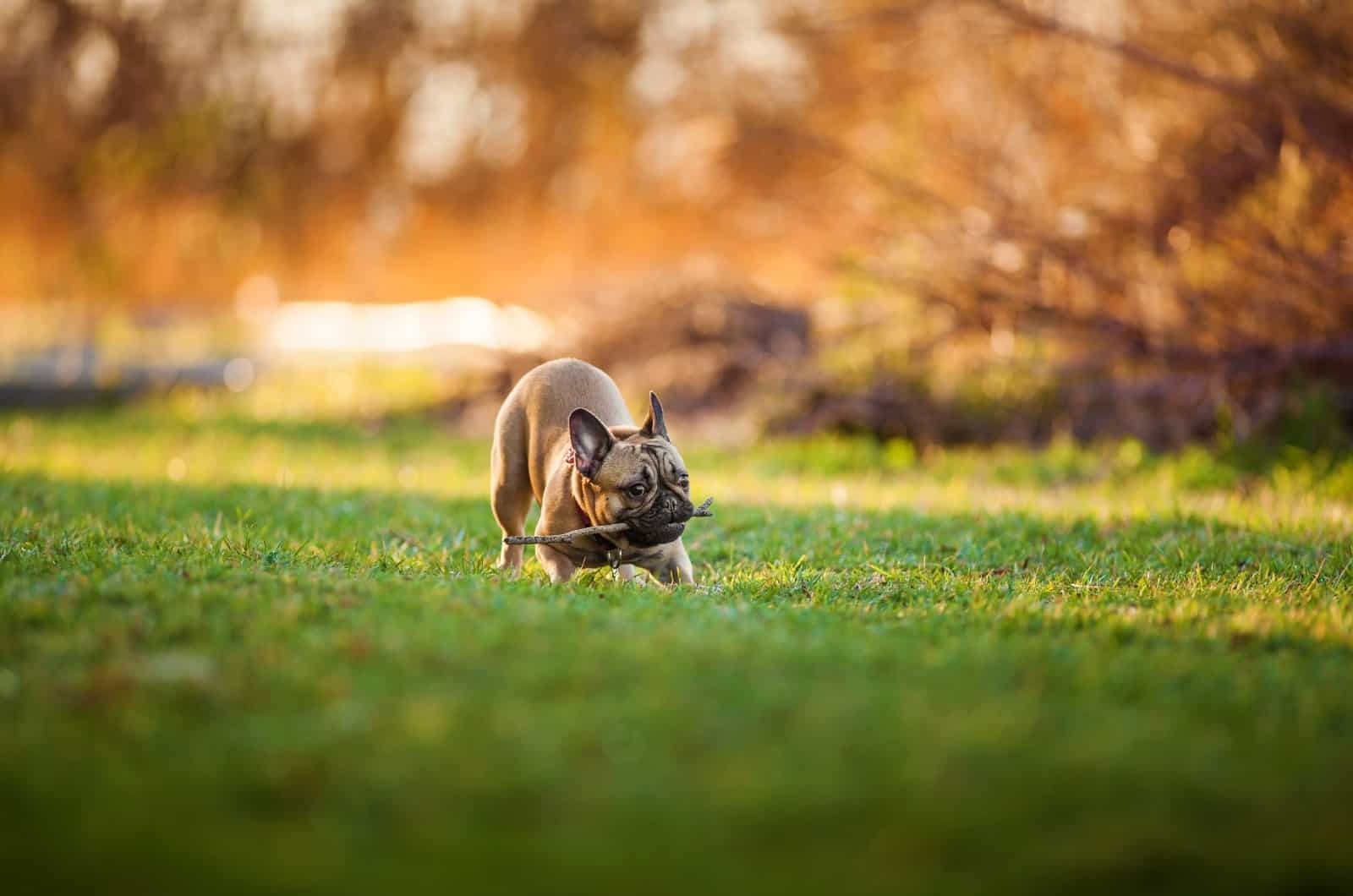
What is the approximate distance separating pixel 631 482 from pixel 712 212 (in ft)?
31.5

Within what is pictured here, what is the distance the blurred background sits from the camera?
848 cm

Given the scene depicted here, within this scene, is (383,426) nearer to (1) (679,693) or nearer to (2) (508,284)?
(2) (508,284)

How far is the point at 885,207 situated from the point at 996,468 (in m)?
2.75

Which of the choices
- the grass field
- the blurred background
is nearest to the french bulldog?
the grass field

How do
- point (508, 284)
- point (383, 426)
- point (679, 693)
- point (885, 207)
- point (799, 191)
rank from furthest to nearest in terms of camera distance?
point (508, 284) → point (383, 426) → point (799, 191) → point (885, 207) → point (679, 693)

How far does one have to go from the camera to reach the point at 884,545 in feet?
17.9

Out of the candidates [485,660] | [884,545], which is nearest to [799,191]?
[884,545]

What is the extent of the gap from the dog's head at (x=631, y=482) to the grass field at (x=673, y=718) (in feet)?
0.88

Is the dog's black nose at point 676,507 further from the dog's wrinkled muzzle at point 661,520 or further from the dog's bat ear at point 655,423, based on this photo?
the dog's bat ear at point 655,423

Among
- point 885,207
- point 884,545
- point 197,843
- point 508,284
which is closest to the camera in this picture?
point 197,843

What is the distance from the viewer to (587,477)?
4.23 metres

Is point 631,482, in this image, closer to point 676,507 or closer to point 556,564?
point 676,507

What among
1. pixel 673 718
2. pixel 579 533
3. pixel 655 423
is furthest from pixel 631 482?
pixel 673 718

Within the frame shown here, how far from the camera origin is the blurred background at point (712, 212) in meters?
8.48
